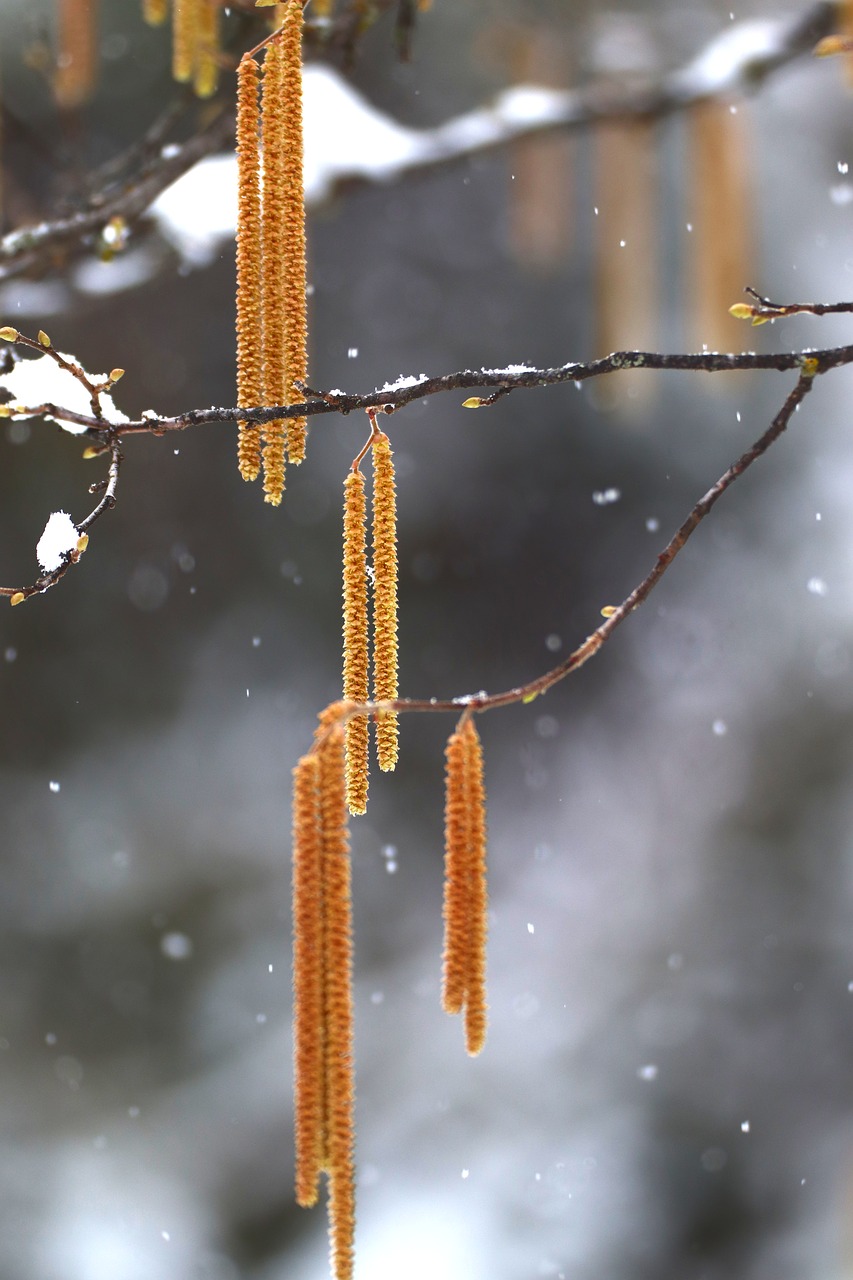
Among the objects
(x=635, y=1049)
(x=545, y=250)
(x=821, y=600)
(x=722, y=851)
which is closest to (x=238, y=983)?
(x=635, y=1049)

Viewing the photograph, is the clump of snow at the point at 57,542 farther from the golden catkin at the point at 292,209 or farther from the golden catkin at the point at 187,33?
the golden catkin at the point at 187,33

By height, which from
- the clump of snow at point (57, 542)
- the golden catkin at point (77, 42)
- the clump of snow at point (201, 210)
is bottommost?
the clump of snow at point (57, 542)

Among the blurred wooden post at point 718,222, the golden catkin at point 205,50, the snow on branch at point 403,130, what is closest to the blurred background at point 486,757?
the blurred wooden post at point 718,222

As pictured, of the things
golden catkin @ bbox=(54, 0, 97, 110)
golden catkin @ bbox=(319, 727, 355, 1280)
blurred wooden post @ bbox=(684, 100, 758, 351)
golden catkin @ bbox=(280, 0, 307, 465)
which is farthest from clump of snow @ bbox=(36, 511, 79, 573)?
blurred wooden post @ bbox=(684, 100, 758, 351)

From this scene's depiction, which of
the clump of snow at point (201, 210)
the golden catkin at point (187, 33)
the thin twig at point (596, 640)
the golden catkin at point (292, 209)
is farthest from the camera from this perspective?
the clump of snow at point (201, 210)

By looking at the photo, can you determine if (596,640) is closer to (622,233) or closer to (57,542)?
(57,542)

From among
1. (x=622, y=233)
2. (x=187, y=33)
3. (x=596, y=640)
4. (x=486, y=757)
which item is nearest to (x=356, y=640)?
(x=596, y=640)

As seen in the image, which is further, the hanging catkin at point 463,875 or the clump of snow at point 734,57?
the clump of snow at point 734,57

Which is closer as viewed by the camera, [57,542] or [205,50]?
[57,542]
